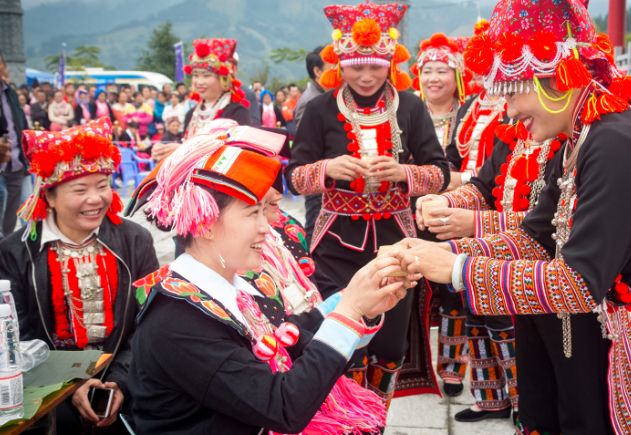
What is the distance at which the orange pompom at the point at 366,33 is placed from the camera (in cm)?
355

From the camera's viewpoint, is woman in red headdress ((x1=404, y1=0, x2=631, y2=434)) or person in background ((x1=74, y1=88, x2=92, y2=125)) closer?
woman in red headdress ((x1=404, y1=0, x2=631, y2=434))

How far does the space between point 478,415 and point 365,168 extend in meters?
1.65

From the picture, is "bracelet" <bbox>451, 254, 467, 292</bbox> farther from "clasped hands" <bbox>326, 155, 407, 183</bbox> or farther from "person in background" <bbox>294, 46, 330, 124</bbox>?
"person in background" <bbox>294, 46, 330, 124</bbox>

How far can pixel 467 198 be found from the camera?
9.98ft

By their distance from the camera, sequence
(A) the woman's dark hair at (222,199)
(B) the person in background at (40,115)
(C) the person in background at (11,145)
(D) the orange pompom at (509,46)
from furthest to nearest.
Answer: (B) the person in background at (40,115), (C) the person in background at (11,145), (D) the orange pompom at (509,46), (A) the woman's dark hair at (222,199)

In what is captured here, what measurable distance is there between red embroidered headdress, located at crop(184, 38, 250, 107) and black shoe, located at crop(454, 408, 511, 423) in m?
2.82

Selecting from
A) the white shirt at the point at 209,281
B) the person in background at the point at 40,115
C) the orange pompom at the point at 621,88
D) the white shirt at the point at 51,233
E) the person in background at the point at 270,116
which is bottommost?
the person in background at the point at 40,115

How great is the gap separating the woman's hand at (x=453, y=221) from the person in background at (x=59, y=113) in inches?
587

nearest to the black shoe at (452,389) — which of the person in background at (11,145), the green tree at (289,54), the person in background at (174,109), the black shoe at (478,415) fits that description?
the black shoe at (478,415)

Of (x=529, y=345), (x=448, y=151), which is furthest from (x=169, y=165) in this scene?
(x=448, y=151)

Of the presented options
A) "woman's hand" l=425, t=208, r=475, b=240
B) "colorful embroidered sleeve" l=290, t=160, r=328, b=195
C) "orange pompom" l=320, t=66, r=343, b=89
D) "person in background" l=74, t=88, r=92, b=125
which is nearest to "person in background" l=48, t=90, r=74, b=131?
"person in background" l=74, t=88, r=92, b=125

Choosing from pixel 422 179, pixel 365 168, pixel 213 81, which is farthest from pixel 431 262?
pixel 213 81

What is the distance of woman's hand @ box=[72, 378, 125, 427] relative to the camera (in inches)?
109

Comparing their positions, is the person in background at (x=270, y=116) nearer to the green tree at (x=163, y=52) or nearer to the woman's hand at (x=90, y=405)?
the woman's hand at (x=90, y=405)
